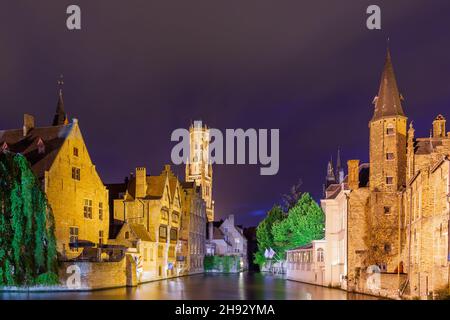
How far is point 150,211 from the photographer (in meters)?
66.1

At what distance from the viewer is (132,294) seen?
41.8 meters

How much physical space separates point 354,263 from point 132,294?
19.7 meters

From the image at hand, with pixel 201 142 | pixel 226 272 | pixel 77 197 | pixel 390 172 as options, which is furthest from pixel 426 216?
pixel 201 142

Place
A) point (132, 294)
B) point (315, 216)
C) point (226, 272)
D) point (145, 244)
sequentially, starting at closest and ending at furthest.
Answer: point (132, 294), point (145, 244), point (315, 216), point (226, 272)

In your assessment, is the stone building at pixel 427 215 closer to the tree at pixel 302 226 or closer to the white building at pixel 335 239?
the white building at pixel 335 239

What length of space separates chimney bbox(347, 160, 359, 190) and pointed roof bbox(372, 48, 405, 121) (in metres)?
4.49

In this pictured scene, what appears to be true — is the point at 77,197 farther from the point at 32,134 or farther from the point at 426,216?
the point at 426,216

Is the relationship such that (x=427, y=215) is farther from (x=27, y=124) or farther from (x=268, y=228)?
(x=268, y=228)

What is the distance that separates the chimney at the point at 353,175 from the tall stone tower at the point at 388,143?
1.63m

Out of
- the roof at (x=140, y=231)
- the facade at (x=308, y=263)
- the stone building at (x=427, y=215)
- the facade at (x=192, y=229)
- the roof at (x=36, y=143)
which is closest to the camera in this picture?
the stone building at (x=427, y=215)

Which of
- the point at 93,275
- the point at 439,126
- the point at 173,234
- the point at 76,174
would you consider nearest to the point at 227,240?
the point at 173,234

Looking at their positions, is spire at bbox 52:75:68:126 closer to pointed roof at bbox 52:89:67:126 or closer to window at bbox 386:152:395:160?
pointed roof at bbox 52:89:67:126

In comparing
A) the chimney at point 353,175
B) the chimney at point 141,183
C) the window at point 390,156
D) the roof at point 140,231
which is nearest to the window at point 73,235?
the roof at point 140,231

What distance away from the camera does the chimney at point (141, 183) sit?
6656 cm
